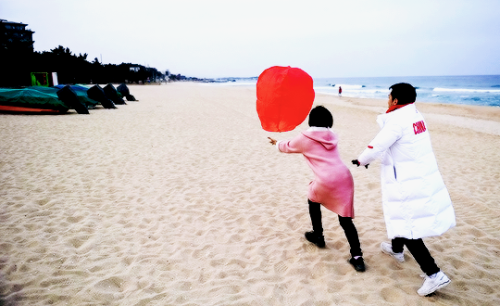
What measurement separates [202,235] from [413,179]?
8.57 feet

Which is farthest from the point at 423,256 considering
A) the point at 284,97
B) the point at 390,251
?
the point at 284,97

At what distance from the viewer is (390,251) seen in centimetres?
341

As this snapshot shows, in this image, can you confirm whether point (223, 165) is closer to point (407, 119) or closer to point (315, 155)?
point (315, 155)

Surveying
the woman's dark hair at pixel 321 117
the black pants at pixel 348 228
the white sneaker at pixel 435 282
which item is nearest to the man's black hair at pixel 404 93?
the woman's dark hair at pixel 321 117

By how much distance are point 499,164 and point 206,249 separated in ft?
27.3

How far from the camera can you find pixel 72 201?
4812 millimetres

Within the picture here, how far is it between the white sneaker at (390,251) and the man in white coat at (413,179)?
643mm

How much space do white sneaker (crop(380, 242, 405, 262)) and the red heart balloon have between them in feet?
6.17

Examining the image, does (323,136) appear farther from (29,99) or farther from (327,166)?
(29,99)

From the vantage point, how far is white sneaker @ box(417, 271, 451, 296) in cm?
259

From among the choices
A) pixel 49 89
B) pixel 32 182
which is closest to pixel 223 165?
pixel 32 182

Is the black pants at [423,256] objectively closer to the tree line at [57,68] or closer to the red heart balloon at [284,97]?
the red heart balloon at [284,97]

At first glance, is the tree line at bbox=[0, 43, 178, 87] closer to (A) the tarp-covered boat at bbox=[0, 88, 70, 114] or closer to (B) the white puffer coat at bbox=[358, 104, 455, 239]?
(A) the tarp-covered boat at bbox=[0, 88, 70, 114]

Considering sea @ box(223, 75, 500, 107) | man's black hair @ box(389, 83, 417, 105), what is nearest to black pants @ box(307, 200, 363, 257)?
man's black hair @ box(389, 83, 417, 105)
